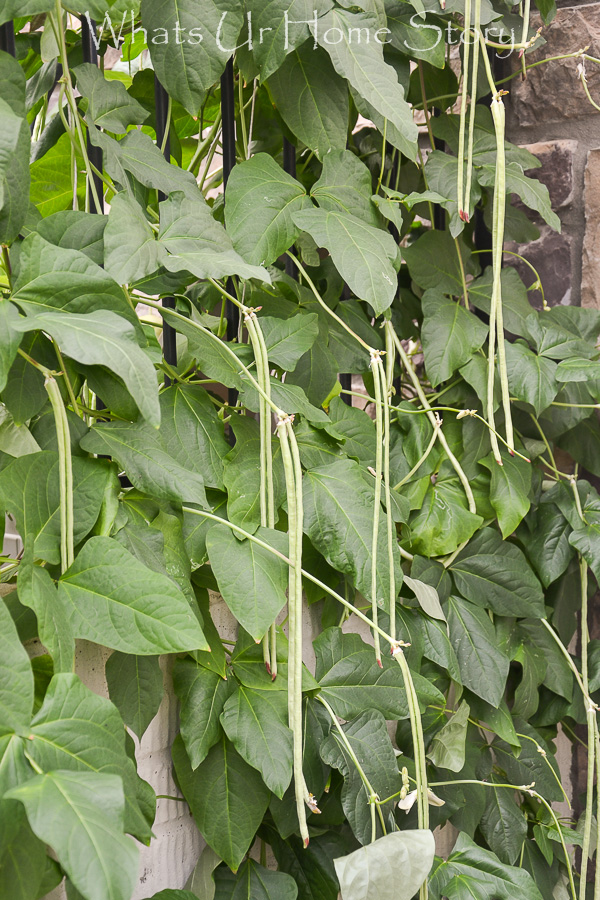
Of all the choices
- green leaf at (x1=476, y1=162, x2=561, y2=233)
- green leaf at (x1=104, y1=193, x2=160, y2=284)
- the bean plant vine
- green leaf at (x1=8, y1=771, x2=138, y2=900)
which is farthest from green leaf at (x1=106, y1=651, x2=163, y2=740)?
green leaf at (x1=476, y1=162, x2=561, y2=233)

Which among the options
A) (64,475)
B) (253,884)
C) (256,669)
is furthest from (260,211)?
(253,884)

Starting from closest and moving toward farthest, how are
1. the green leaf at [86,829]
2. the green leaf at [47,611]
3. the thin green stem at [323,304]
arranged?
the green leaf at [86,829] < the green leaf at [47,611] < the thin green stem at [323,304]

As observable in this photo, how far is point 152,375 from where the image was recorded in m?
0.48

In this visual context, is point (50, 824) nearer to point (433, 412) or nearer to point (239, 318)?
point (239, 318)

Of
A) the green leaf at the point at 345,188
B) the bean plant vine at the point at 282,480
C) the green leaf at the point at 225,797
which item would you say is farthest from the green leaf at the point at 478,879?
the green leaf at the point at 345,188

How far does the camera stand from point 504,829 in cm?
94

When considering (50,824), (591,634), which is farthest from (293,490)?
(591,634)

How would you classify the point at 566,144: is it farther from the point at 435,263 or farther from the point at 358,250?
the point at 358,250

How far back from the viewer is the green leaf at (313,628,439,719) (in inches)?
29.6

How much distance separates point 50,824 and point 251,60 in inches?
27.6

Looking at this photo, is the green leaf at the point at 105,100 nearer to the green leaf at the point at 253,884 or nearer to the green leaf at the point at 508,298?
the green leaf at the point at 508,298

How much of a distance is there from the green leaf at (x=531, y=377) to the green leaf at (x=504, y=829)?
0.50 meters

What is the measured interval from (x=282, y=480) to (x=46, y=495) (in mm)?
241

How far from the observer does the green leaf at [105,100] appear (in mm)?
671
